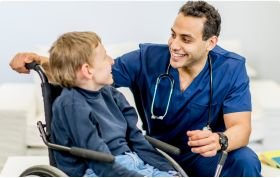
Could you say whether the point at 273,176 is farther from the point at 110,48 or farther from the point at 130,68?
the point at 110,48

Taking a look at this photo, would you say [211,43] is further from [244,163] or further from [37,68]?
[37,68]

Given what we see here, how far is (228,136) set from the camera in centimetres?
189

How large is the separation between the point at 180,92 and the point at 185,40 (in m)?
0.20

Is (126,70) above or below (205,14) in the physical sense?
below

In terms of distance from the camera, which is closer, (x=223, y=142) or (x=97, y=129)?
(x=97, y=129)

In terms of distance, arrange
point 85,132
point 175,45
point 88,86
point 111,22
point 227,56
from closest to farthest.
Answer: point 85,132 < point 88,86 < point 175,45 < point 227,56 < point 111,22

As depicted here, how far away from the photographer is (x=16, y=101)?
9.23ft

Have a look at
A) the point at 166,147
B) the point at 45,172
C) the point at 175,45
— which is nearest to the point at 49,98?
the point at 45,172

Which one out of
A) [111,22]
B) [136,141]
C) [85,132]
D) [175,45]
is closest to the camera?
[85,132]

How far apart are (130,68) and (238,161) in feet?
1.73

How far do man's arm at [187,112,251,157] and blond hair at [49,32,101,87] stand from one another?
0.38m

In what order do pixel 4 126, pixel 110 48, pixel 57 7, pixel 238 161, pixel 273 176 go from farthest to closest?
pixel 57 7 → pixel 110 48 → pixel 4 126 → pixel 273 176 → pixel 238 161

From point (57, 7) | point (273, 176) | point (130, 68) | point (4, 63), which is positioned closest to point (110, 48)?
point (57, 7)

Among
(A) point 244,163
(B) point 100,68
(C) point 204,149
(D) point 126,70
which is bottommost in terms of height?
(A) point 244,163
